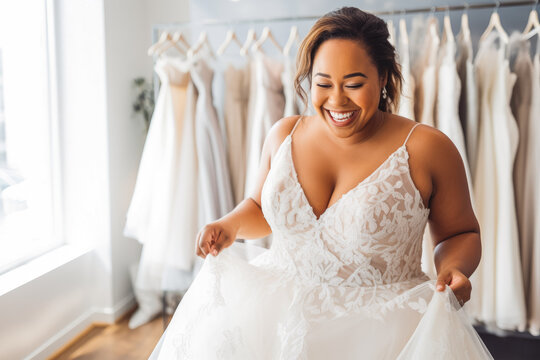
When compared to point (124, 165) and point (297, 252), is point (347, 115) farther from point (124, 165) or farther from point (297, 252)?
point (124, 165)

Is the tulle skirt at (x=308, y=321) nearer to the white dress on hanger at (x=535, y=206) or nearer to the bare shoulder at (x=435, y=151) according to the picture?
the bare shoulder at (x=435, y=151)

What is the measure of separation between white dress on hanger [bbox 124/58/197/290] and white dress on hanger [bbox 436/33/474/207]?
1227mm

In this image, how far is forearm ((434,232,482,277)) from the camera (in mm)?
1125

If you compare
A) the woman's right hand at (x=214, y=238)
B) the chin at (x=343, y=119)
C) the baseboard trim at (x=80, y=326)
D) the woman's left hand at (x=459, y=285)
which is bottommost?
the baseboard trim at (x=80, y=326)

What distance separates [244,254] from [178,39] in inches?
58.6

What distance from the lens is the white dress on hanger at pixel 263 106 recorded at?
7.52ft

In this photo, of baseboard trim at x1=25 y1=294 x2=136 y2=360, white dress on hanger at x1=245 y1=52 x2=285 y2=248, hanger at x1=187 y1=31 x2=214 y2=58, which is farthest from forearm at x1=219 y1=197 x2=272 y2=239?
baseboard trim at x1=25 y1=294 x2=136 y2=360

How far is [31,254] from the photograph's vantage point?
2.51 m

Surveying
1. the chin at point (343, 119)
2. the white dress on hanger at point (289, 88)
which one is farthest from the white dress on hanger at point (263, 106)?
the chin at point (343, 119)

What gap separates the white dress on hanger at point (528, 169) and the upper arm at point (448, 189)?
1.02m

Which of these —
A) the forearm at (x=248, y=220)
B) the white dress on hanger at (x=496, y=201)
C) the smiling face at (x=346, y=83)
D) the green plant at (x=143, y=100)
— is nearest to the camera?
the smiling face at (x=346, y=83)

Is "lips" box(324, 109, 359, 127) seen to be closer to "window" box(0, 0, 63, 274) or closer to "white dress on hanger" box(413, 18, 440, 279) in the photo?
"white dress on hanger" box(413, 18, 440, 279)

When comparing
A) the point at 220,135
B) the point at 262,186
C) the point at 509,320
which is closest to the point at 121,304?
the point at 220,135

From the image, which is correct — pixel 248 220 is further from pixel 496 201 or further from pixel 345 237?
pixel 496 201
